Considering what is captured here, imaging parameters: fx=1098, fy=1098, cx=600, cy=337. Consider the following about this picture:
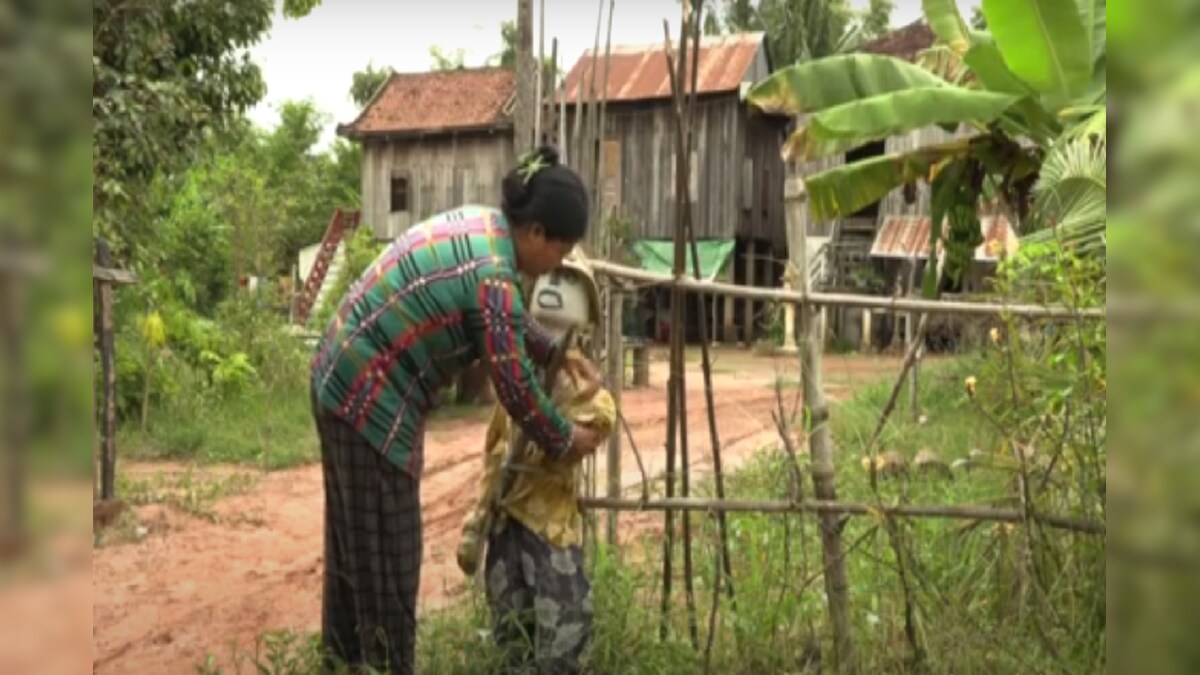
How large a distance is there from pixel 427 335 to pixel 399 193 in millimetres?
17882

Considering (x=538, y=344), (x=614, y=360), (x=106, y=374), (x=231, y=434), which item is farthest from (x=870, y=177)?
(x=231, y=434)

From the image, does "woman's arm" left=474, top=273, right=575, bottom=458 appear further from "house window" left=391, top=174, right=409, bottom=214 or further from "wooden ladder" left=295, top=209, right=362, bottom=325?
"house window" left=391, top=174, right=409, bottom=214

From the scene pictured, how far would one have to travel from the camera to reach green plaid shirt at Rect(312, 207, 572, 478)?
262cm

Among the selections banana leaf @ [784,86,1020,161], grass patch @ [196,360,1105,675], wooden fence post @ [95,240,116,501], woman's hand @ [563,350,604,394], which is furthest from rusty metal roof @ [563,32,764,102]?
woman's hand @ [563,350,604,394]

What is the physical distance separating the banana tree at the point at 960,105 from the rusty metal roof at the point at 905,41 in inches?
457

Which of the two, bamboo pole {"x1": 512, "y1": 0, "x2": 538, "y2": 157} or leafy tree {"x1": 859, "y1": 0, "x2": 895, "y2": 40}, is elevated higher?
leafy tree {"x1": 859, "y1": 0, "x2": 895, "y2": 40}

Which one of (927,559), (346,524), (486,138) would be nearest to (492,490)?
(346,524)

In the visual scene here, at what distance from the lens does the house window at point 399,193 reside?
19984mm

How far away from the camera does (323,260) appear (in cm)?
1989

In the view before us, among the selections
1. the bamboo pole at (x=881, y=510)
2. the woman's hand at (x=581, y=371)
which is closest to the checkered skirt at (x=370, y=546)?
the woman's hand at (x=581, y=371)

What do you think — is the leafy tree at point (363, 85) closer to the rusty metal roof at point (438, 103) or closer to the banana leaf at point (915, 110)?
the rusty metal roof at point (438, 103)

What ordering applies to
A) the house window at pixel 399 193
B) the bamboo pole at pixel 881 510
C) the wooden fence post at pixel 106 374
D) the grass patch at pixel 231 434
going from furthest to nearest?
the house window at pixel 399 193 < the grass patch at pixel 231 434 < the wooden fence post at pixel 106 374 < the bamboo pole at pixel 881 510

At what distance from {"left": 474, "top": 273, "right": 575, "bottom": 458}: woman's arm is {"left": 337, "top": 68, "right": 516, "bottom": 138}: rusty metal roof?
16381 millimetres

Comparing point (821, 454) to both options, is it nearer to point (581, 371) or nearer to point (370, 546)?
point (581, 371)
